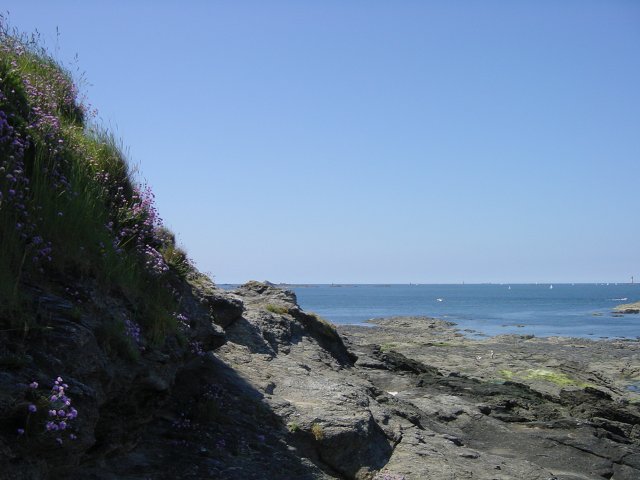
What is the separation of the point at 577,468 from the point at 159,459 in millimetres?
9190

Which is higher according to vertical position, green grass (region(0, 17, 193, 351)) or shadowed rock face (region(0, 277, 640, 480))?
green grass (region(0, 17, 193, 351))

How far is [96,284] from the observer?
5793mm

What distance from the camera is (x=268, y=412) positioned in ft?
27.2

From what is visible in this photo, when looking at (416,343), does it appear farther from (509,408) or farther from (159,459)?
(159,459)

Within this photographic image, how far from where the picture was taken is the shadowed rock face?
4637 mm

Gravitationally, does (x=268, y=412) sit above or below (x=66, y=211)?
below

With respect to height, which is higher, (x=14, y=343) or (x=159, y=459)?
(x=14, y=343)

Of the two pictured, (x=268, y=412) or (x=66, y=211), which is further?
(x=268, y=412)

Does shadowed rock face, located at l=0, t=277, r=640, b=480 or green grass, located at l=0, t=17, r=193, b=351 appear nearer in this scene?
shadowed rock face, located at l=0, t=277, r=640, b=480

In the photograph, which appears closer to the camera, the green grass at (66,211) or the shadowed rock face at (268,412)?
the shadowed rock face at (268,412)

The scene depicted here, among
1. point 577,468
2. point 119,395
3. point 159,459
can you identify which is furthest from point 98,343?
point 577,468

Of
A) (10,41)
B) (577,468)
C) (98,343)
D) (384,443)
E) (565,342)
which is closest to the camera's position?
(98,343)

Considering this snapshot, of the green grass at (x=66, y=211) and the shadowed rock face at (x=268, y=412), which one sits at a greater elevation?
the green grass at (x=66, y=211)

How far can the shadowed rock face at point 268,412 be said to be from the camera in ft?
15.2
